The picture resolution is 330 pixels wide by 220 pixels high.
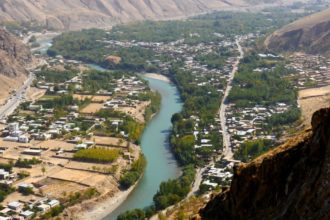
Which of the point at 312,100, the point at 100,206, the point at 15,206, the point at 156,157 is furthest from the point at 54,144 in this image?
the point at 312,100

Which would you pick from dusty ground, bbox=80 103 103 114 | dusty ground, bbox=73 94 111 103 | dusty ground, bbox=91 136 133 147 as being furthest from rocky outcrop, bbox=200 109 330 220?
dusty ground, bbox=73 94 111 103

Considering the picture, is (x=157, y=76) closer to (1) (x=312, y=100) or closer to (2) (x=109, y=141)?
(1) (x=312, y=100)

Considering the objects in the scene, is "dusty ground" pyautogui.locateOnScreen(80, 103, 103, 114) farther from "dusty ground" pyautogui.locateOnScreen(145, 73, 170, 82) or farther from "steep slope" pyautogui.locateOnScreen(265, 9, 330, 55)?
"steep slope" pyautogui.locateOnScreen(265, 9, 330, 55)

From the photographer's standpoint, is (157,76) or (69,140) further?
(157,76)

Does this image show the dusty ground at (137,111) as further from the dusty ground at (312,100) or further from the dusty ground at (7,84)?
the dusty ground at (312,100)

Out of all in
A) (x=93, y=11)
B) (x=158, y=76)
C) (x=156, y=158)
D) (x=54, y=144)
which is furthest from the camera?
(x=93, y=11)

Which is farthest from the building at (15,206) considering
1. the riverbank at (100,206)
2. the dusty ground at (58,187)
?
the riverbank at (100,206)

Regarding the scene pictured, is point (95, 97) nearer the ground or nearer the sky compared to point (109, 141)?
nearer the sky
